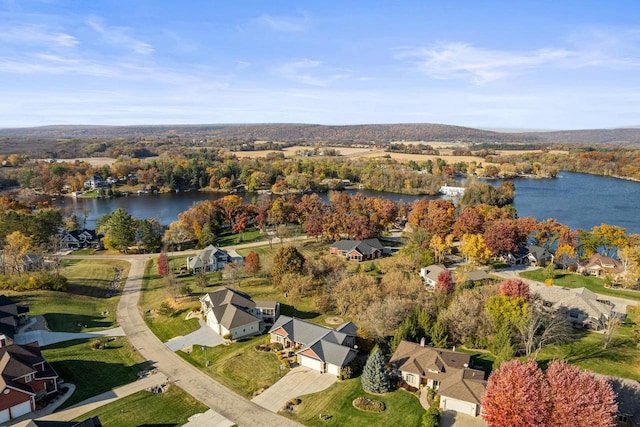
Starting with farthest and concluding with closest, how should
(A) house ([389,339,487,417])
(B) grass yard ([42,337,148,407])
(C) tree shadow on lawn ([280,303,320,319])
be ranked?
1. (C) tree shadow on lawn ([280,303,320,319])
2. (B) grass yard ([42,337,148,407])
3. (A) house ([389,339,487,417])

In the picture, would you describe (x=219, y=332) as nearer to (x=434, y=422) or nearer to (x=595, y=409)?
(x=434, y=422)

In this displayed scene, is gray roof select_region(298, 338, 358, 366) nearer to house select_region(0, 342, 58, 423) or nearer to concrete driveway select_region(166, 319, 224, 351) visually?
concrete driveway select_region(166, 319, 224, 351)

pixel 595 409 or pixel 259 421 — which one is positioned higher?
pixel 595 409

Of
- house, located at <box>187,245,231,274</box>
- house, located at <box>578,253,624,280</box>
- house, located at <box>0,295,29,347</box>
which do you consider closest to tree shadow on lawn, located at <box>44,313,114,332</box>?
house, located at <box>0,295,29,347</box>

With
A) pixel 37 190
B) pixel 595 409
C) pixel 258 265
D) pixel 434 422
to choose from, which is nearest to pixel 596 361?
pixel 595 409

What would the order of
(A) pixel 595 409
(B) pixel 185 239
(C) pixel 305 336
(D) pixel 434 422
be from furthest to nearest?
(B) pixel 185 239 → (C) pixel 305 336 → (D) pixel 434 422 → (A) pixel 595 409

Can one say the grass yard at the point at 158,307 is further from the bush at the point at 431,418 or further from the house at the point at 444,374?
the bush at the point at 431,418
